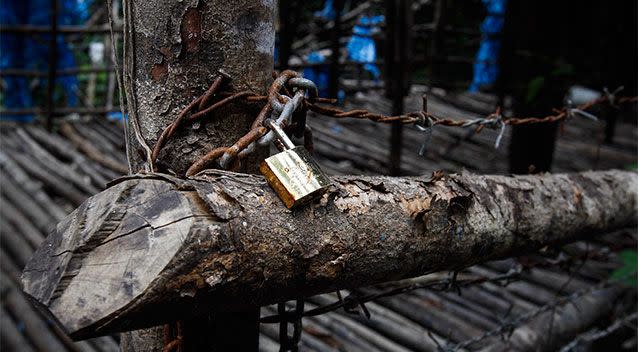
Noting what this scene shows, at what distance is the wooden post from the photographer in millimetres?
637

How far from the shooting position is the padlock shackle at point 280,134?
2.02 feet

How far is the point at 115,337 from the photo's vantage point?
1787mm

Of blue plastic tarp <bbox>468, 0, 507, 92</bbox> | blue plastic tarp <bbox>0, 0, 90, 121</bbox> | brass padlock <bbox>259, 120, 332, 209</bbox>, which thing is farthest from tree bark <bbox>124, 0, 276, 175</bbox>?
blue plastic tarp <bbox>468, 0, 507, 92</bbox>

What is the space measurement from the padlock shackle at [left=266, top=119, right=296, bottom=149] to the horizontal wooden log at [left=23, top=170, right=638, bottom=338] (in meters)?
0.05

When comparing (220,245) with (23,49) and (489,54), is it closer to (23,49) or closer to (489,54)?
(23,49)

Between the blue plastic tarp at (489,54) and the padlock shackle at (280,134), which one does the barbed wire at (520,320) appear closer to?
the padlock shackle at (280,134)

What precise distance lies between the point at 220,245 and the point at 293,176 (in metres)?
0.11

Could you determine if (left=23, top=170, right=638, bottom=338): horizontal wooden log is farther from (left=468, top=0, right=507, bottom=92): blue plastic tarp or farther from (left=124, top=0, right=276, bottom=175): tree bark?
(left=468, top=0, right=507, bottom=92): blue plastic tarp

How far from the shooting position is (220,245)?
530 mm

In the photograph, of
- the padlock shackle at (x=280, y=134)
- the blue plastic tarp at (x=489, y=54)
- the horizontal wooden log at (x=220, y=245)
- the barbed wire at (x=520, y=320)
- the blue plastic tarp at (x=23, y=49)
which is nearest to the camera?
the horizontal wooden log at (x=220, y=245)

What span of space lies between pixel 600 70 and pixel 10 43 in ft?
12.9

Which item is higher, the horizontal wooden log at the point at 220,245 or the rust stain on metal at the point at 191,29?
the rust stain on metal at the point at 191,29

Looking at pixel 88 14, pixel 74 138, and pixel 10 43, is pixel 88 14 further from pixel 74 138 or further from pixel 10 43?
pixel 74 138

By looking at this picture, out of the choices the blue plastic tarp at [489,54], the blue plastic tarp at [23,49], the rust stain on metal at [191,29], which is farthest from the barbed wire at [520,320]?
the blue plastic tarp at [23,49]
